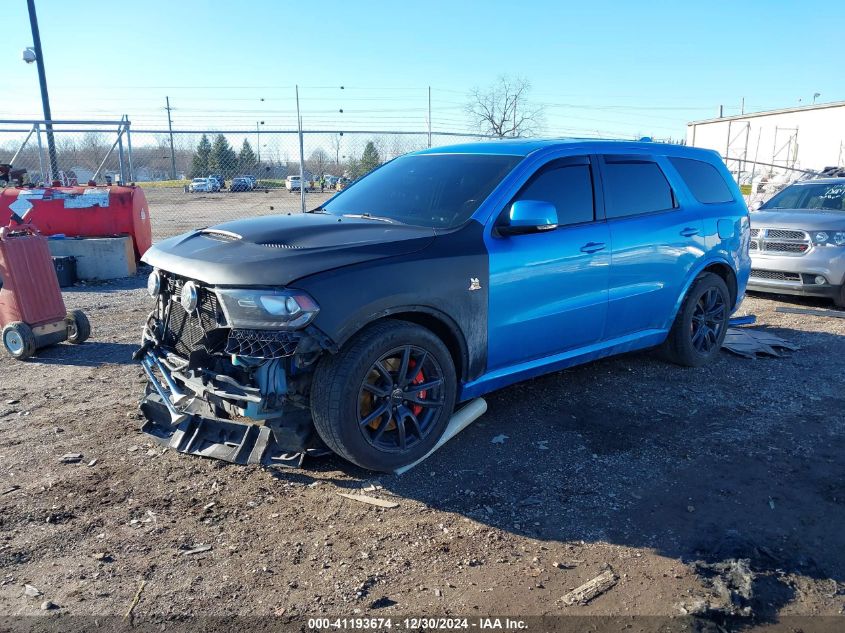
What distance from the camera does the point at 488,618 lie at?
8.59 ft

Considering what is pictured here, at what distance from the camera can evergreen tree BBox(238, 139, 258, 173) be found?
14920 millimetres

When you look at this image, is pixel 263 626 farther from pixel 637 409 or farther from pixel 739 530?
pixel 637 409

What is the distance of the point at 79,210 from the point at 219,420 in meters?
8.45

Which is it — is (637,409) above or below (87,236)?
below

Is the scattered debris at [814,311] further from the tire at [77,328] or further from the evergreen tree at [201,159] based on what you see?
the evergreen tree at [201,159]

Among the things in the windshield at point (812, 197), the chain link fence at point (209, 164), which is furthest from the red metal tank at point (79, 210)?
the windshield at point (812, 197)

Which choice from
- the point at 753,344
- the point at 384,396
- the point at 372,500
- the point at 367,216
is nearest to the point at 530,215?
the point at 367,216

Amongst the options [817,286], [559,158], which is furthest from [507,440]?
[817,286]

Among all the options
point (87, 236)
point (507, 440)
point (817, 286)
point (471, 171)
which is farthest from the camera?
point (87, 236)

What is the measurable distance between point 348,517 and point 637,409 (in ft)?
8.30

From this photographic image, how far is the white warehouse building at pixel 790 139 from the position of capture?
3634cm

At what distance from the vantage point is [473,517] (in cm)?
337

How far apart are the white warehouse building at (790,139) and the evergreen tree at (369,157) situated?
24488 millimetres

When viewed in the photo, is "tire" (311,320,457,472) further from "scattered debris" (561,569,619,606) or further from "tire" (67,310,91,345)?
"tire" (67,310,91,345)
